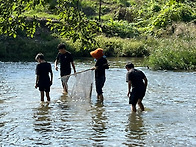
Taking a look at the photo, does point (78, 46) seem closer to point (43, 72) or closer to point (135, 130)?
point (43, 72)

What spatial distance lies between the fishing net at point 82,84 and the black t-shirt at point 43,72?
146cm

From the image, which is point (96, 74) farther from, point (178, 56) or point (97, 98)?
point (178, 56)

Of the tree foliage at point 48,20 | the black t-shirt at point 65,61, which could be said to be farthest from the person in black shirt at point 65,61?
the tree foliage at point 48,20

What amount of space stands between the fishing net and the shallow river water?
23 cm

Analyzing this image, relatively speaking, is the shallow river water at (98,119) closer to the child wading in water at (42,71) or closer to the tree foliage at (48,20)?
the child wading in water at (42,71)

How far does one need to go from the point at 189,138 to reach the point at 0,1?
4.80 meters

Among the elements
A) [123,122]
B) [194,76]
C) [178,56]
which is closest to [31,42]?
[178,56]

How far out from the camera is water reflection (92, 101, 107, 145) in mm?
9148

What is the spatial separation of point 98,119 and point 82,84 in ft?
9.44

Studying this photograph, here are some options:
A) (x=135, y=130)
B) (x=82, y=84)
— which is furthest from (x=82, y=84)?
(x=135, y=130)

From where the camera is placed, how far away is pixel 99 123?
10500 millimetres

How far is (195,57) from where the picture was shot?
2403 centimetres

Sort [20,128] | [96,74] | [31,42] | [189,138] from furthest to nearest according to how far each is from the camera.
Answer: [31,42], [96,74], [20,128], [189,138]

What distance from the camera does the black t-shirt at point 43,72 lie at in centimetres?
1229
